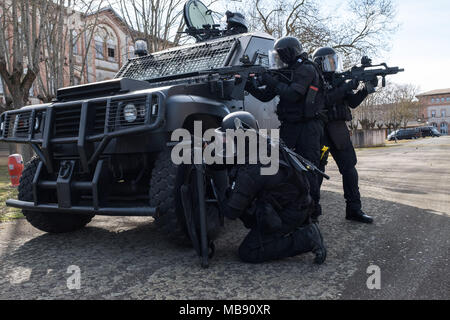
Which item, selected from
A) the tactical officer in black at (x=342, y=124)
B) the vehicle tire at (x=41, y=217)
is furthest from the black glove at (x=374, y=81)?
the vehicle tire at (x=41, y=217)

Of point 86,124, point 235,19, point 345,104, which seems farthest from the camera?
point 235,19

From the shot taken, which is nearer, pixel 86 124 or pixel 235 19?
pixel 86 124

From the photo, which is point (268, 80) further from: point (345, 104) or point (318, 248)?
point (318, 248)

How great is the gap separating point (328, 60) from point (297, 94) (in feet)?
2.95

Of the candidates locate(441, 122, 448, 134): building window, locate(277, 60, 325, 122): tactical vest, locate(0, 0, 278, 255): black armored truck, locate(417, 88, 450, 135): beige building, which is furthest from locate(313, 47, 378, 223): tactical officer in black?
locate(441, 122, 448, 134): building window

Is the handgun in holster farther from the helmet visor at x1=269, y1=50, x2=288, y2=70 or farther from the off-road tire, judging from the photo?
the off-road tire

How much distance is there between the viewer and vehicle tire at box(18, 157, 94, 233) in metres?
3.72

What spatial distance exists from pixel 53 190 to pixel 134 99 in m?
1.36

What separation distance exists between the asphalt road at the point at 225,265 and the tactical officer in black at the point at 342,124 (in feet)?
0.99

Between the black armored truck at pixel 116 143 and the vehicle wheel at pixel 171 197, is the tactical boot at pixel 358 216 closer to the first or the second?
the black armored truck at pixel 116 143

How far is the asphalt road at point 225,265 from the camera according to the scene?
8.12 ft

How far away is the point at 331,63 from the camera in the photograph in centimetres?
452

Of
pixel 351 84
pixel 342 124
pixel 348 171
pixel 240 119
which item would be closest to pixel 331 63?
pixel 351 84

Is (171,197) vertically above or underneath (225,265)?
above
